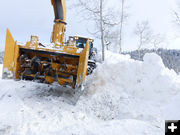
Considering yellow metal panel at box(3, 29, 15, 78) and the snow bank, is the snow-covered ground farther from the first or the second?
yellow metal panel at box(3, 29, 15, 78)

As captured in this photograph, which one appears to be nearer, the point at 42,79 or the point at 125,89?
the point at 42,79

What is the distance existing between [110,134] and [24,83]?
480cm

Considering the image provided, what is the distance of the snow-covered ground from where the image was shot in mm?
2566

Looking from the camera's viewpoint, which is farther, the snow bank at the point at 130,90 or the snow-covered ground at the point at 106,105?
the snow bank at the point at 130,90

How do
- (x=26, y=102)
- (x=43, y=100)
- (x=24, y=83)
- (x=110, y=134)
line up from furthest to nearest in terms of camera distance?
(x=24, y=83), (x=43, y=100), (x=26, y=102), (x=110, y=134)

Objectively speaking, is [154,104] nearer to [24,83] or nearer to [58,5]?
[58,5]

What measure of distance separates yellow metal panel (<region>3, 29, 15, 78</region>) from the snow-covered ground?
701 millimetres

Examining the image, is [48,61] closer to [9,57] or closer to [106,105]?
[9,57]

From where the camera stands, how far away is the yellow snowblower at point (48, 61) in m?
3.96

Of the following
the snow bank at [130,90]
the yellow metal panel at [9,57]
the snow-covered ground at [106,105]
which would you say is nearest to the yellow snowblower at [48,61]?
the yellow metal panel at [9,57]

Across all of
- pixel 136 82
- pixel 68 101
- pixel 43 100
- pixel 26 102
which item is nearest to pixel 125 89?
pixel 136 82

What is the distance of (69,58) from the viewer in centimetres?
430

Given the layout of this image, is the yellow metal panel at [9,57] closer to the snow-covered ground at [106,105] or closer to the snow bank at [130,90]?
the snow-covered ground at [106,105]

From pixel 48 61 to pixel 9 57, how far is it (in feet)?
3.57
